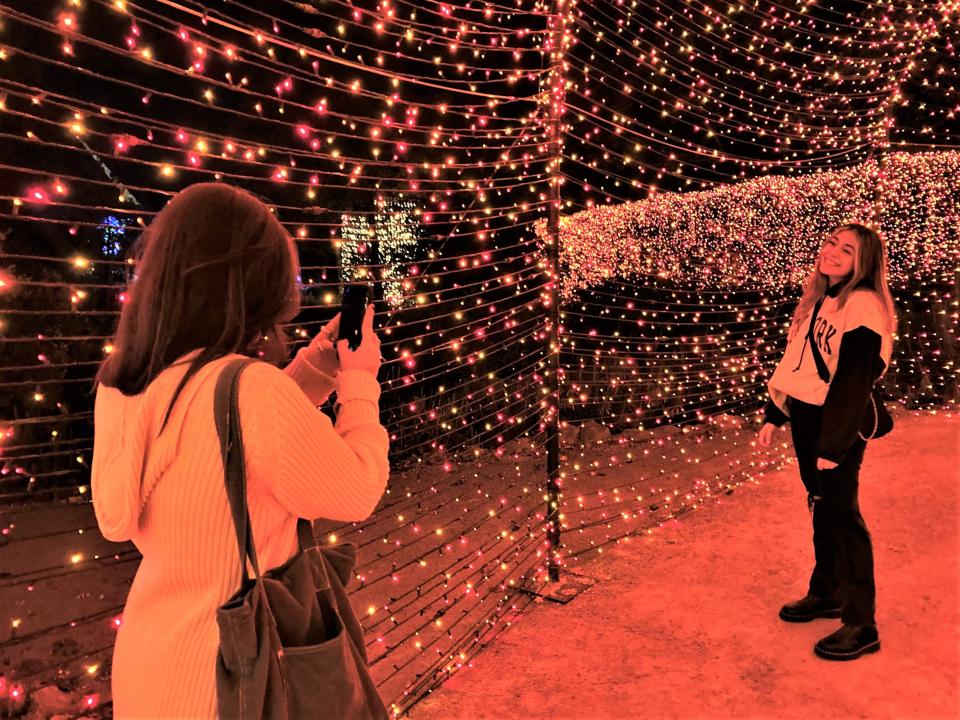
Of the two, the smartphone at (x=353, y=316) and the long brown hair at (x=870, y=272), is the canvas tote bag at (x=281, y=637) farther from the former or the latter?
the long brown hair at (x=870, y=272)

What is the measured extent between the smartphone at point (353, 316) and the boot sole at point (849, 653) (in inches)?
98.5

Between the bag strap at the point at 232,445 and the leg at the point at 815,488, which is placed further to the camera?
the leg at the point at 815,488

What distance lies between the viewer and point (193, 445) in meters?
1.11

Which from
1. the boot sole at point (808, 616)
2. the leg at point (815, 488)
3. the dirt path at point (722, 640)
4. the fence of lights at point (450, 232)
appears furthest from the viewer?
the boot sole at point (808, 616)

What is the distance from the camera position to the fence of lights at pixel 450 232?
9.13 ft

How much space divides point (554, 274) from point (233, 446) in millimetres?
2663

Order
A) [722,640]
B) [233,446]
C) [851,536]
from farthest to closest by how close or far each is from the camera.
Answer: [722,640] → [851,536] → [233,446]

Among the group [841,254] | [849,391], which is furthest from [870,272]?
[849,391]

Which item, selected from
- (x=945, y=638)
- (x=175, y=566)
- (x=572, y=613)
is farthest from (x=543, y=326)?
(x=175, y=566)

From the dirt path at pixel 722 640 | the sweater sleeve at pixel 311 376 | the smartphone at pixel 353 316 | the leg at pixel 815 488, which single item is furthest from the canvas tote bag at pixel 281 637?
the leg at pixel 815 488

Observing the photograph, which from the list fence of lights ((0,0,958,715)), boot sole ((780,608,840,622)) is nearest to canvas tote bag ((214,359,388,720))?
fence of lights ((0,0,958,715))

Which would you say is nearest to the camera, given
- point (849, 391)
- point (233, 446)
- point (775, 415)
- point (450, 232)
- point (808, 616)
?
point (233, 446)

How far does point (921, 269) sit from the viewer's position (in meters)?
7.49

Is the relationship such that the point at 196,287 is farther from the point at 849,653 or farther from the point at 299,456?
the point at 849,653
